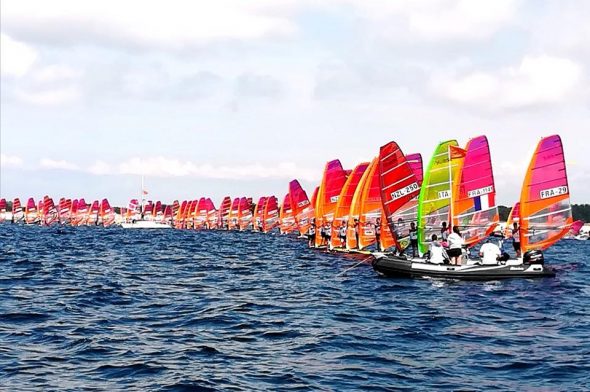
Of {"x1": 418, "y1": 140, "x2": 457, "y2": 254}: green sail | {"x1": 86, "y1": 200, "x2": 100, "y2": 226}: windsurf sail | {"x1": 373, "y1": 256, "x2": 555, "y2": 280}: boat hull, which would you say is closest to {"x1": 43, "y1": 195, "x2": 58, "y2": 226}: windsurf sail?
{"x1": 86, "y1": 200, "x2": 100, "y2": 226}: windsurf sail

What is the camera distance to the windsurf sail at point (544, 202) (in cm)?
3250

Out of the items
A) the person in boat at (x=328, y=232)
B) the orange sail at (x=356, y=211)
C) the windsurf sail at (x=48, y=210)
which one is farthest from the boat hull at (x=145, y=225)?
the orange sail at (x=356, y=211)

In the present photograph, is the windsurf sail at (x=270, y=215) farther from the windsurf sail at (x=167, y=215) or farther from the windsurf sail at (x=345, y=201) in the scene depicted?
the windsurf sail at (x=345, y=201)

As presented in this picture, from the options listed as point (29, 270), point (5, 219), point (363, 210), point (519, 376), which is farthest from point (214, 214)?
point (519, 376)

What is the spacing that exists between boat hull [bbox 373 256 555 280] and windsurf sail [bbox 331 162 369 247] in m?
20.2

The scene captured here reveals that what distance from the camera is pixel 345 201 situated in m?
50.6

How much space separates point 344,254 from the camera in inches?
1849

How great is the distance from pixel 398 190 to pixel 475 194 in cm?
415

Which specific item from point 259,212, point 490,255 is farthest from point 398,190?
point 259,212

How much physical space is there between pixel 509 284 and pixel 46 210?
13670cm

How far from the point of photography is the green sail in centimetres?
3369

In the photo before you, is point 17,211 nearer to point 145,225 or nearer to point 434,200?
point 145,225

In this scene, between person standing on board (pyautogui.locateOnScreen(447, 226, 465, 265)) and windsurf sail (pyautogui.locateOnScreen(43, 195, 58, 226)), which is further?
windsurf sail (pyautogui.locateOnScreen(43, 195, 58, 226))

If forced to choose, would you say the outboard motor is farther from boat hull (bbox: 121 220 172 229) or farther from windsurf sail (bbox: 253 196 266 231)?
boat hull (bbox: 121 220 172 229)
